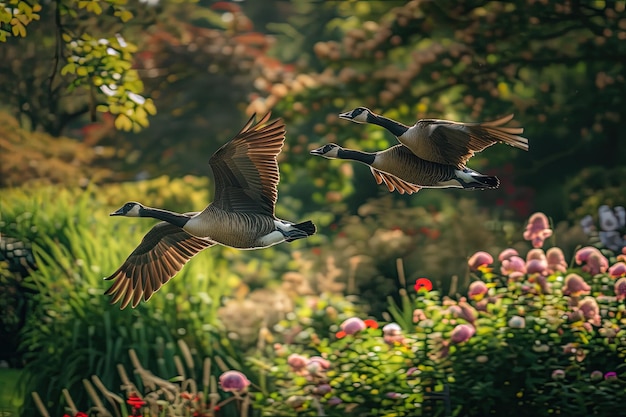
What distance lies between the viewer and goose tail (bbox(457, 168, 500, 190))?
9.49 feet

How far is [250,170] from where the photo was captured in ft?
10.8

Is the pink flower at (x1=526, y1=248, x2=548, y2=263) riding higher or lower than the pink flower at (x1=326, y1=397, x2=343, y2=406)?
higher

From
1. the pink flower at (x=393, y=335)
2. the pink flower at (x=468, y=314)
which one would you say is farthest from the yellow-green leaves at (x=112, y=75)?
the pink flower at (x=468, y=314)

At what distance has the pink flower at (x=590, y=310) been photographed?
18.3 ft

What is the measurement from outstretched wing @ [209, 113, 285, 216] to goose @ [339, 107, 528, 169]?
1.09ft

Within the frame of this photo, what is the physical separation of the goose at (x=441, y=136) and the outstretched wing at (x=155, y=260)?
0.92 m

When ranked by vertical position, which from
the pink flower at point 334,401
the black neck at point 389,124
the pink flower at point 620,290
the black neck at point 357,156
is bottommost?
the pink flower at point 334,401

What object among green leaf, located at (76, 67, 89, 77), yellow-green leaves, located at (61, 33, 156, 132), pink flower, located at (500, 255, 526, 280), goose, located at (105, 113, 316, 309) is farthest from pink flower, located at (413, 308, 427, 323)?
goose, located at (105, 113, 316, 309)

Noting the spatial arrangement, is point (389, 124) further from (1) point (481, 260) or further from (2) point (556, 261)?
(2) point (556, 261)

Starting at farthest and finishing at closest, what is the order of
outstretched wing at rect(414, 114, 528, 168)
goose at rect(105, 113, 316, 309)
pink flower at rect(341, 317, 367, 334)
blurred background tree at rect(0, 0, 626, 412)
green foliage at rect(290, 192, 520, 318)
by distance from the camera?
blurred background tree at rect(0, 0, 626, 412) → green foliage at rect(290, 192, 520, 318) → pink flower at rect(341, 317, 367, 334) → goose at rect(105, 113, 316, 309) → outstretched wing at rect(414, 114, 528, 168)

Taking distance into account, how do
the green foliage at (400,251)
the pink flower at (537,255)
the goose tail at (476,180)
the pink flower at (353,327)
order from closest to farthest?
1. the goose tail at (476,180)
2. the pink flower at (353,327)
3. the pink flower at (537,255)
4. the green foliage at (400,251)

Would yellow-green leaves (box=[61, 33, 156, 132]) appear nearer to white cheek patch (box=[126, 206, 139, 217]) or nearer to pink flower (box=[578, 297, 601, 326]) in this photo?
white cheek patch (box=[126, 206, 139, 217])

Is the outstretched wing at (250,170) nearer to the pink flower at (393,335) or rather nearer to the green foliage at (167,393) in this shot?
the green foliage at (167,393)

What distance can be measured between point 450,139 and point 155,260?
1.27 m
